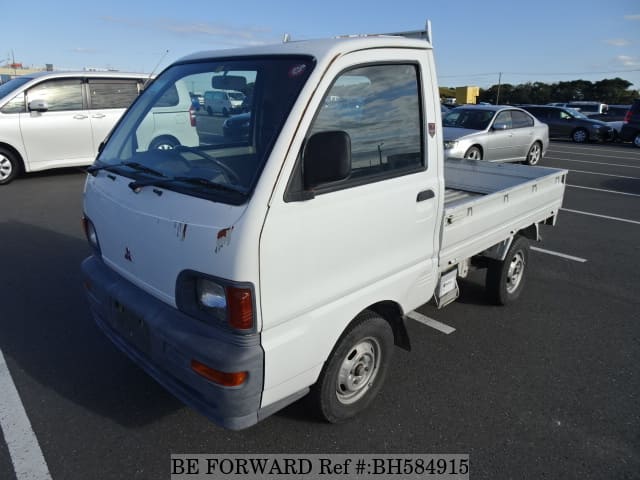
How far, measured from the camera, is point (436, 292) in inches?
128

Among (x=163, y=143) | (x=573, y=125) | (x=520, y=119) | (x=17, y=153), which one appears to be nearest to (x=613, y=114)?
(x=573, y=125)

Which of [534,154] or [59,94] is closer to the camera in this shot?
[59,94]

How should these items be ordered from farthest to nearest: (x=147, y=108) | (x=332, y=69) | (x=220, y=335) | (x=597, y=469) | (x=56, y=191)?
1. (x=56, y=191)
2. (x=147, y=108)
3. (x=597, y=469)
4. (x=332, y=69)
5. (x=220, y=335)

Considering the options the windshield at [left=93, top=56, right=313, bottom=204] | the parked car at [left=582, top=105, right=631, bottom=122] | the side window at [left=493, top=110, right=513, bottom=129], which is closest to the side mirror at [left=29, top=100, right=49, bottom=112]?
the windshield at [left=93, top=56, right=313, bottom=204]

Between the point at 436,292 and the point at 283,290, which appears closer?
the point at 283,290

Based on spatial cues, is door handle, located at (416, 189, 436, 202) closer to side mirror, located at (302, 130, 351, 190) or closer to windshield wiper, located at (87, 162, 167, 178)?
side mirror, located at (302, 130, 351, 190)

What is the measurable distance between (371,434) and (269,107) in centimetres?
192

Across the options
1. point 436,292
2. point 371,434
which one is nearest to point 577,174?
point 436,292

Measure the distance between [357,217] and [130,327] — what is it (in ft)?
4.43

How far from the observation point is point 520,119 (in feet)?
39.6

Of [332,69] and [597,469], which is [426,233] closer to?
[332,69]

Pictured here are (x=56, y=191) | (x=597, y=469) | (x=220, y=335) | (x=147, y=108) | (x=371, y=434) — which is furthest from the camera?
(x=56, y=191)

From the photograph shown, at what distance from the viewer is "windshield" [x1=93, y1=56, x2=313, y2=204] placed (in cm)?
221

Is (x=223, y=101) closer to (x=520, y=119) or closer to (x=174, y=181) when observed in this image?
(x=174, y=181)
